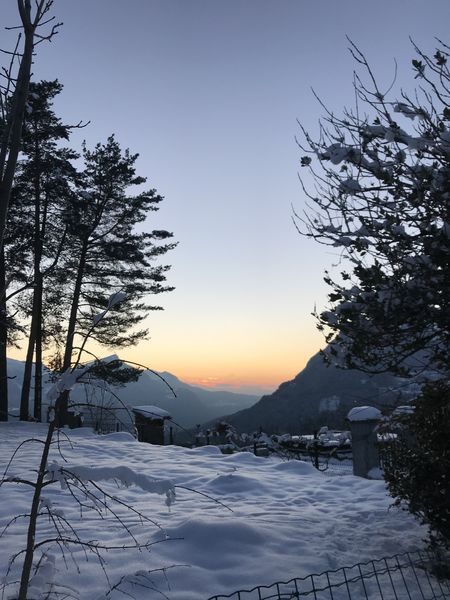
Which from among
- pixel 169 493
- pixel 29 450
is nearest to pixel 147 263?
pixel 29 450

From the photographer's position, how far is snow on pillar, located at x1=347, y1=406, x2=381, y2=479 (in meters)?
9.66

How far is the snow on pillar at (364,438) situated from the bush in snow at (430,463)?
436 centimetres

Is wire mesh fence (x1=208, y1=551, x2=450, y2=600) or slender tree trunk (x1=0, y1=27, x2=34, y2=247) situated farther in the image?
wire mesh fence (x1=208, y1=551, x2=450, y2=600)

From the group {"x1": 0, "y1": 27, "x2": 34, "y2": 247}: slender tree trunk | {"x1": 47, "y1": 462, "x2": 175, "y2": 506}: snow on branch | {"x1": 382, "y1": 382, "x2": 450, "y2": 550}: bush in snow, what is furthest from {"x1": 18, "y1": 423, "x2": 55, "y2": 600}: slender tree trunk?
{"x1": 382, "y1": 382, "x2": 450, "y2": 550}: bush in snow

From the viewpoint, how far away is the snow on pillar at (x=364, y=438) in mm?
9656

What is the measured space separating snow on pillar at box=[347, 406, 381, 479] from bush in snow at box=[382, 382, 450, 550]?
4.36 m

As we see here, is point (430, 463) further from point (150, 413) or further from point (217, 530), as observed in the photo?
point (150, 413)

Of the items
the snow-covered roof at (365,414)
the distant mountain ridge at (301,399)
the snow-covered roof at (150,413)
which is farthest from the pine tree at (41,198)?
the distant mountain ridge at (301,399)

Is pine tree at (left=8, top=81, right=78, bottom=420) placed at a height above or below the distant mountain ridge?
above

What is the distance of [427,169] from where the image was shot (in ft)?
14.2

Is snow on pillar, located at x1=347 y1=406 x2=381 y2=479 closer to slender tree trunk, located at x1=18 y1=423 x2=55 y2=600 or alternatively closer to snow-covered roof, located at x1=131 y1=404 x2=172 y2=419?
snow-covered roof, located at x1=131 y1=404 x2=172 y2=419

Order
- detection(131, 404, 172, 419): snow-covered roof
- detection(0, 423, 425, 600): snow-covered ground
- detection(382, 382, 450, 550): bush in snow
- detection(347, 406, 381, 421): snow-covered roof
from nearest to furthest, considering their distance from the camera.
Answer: detection(131, 404, 172, 419): snow-covered roof → detection(0, 423, 425, 600): snow-covered ground → detection(382, 382, 450, 550): bush in snow → detection(347, 406, 381, 421): snow-covered roof

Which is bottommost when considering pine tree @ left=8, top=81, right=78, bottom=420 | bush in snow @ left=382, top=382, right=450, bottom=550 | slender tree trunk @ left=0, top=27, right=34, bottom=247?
bush in snow @ left=382, top=382, right=450, bottom=550

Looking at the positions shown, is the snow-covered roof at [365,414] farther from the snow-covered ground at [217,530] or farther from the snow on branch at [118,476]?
the snow on branch at [118,476]
